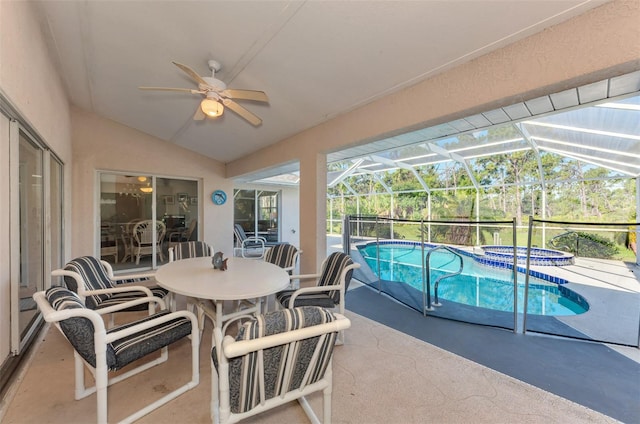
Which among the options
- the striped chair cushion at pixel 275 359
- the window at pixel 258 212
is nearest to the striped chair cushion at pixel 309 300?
the striped chair cushion at pixel 275 359

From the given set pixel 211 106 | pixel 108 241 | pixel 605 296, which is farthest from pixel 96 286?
pixel 605 296

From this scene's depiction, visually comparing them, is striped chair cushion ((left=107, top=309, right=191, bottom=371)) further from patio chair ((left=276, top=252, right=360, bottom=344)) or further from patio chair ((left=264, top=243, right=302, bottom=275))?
patio chair ((left=264, top=243, right=302, bottom=275))

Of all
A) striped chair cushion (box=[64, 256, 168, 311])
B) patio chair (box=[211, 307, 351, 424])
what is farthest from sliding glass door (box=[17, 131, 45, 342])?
patio chair (box=[211, 307, 351, 424])

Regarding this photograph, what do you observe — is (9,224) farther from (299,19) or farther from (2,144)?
(299,19)

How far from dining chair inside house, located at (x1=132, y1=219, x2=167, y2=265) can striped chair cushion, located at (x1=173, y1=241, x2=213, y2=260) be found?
2181 millimetres

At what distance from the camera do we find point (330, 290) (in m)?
2.54

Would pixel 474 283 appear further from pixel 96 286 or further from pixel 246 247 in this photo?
pixel 96 286

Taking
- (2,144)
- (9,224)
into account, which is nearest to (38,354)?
(9,224)

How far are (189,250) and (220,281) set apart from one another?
5.74ft

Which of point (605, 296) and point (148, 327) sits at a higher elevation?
point (148, 327)

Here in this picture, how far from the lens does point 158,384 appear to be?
191cm

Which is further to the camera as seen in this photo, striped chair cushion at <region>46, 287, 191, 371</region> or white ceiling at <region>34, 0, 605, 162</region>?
white ceiling at <region>34, 0, 605, 162</region>

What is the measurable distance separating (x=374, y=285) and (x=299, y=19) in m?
3.78

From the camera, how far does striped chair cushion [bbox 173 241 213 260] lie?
353 centimetres
